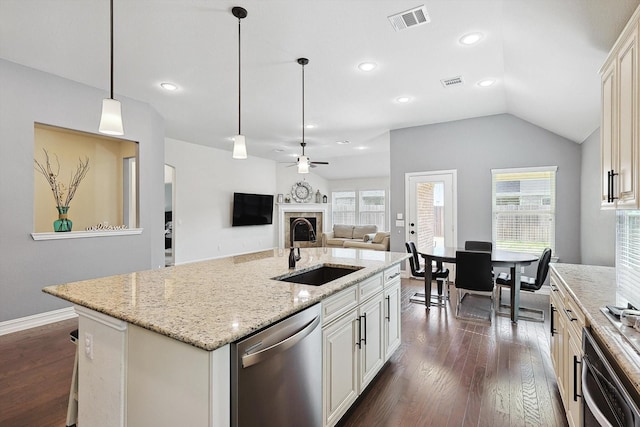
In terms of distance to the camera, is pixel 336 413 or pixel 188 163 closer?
pixel 336 413

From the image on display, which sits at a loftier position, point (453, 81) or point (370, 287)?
point (453, 81)

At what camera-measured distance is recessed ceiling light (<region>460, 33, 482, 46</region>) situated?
2816 mm

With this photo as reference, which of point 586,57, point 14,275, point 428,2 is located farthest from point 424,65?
point 14,275

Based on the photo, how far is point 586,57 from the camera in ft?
8.09

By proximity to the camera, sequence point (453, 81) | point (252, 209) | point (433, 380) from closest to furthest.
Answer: point (433, 380), point (453, 81), point (252, 209)

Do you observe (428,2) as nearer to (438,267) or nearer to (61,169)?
(438,267)

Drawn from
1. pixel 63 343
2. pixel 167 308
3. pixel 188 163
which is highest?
pixel 188 163

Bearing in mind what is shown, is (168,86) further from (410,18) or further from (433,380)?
(433,380)

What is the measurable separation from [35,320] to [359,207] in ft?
27.9

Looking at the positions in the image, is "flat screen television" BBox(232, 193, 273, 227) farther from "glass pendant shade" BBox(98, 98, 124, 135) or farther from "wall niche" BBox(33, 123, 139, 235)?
"glass pendant shade" BBox(98, 98, 124, 135)

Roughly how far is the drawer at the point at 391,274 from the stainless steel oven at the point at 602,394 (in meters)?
1.28

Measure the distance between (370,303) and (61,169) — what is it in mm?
5441

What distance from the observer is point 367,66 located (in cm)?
342

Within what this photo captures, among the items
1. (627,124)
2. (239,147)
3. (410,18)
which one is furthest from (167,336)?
(410,18)
